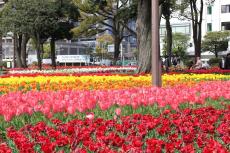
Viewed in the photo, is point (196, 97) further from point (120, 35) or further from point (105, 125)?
point (120, 35)

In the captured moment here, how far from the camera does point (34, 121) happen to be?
591 centimetres

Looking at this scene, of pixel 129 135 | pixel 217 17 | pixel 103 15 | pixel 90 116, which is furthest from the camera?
pixel 217 17

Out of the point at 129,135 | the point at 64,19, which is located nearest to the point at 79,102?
the point at 129,135

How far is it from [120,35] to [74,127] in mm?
44808

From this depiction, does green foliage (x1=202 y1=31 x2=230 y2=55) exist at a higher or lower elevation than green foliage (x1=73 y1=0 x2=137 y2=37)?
lower

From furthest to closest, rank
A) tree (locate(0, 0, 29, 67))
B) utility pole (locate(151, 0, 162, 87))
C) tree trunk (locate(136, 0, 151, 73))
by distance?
tree (locate(0, 0, 29, 67))
tree trunk (locate(136, 0, 151, 73))
utility pole (locate(151, 0, 162, 87))

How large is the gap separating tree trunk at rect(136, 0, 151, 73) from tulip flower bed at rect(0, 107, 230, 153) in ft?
42.8

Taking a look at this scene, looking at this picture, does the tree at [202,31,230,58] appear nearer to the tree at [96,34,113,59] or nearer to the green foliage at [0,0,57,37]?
the tree at [96,34,113,59]

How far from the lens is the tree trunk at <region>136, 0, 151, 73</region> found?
19422 mm

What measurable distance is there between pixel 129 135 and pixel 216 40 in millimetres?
66127

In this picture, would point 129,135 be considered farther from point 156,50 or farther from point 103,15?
point 103,15

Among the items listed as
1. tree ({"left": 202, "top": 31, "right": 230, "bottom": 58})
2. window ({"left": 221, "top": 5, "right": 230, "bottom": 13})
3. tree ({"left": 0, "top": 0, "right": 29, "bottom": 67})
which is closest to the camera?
tree ({"left": 0, "top": 0, "right": 29, "bottom": 67})

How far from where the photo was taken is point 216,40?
69.7 m

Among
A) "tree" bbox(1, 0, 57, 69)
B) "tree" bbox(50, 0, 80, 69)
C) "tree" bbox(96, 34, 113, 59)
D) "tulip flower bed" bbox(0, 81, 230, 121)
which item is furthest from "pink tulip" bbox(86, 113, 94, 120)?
"tree" bbox(96, 34, 113, 59)
